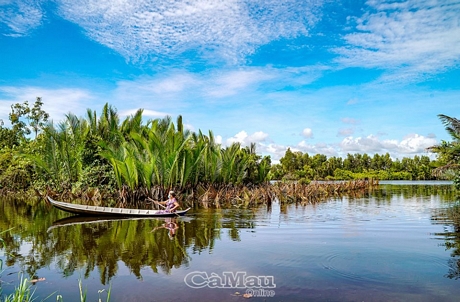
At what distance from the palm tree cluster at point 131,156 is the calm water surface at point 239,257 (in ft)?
20.0

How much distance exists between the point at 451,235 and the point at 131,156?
1437cm

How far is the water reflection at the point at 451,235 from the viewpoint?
23.8 ft

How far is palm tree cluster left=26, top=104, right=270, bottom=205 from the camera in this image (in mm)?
19781

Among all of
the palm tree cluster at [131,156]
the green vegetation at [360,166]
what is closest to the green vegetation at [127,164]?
the palm tree cluster at [131,156]

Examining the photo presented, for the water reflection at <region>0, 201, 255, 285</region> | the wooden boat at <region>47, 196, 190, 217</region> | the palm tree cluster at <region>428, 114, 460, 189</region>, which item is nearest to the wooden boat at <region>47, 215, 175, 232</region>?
the water reflection at <region>0, 201, 255, 285</region>

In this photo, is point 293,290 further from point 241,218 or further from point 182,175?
point 182,175

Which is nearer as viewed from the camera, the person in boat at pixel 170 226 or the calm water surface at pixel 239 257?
the calm water surface at pixel 239 257

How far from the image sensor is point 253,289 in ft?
20.4

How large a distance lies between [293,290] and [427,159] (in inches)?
3051

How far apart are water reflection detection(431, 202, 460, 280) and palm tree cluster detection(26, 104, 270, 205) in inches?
480

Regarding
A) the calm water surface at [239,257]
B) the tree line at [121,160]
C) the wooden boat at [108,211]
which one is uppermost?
the tree line at [121,160]

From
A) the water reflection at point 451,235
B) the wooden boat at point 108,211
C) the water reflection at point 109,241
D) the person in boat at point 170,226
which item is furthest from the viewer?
the wooden boat at point 108,211

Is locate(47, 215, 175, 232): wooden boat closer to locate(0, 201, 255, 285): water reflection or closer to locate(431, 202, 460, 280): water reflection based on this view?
locate(0, 201, 255, 285): water reflection

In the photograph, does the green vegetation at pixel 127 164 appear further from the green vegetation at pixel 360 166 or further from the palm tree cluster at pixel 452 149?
the green vegetation at pixel 360 166
